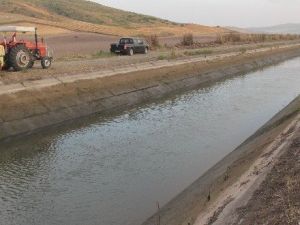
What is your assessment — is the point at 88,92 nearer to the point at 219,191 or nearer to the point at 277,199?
the point at 219,191

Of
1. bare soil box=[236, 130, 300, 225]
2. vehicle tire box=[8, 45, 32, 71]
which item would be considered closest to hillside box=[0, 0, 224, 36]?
vehicle tire box=[8, 45, 32, 71]

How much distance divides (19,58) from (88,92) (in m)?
4.37

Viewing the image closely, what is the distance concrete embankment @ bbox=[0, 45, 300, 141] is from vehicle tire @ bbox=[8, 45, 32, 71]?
7.01ft

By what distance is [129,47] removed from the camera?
50.1 metres

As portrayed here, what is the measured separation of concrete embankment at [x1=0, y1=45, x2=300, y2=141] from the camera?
23797 millimetres

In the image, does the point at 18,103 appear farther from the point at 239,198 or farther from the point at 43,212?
the point at 239,198

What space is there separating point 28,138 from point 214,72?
88.4 feet

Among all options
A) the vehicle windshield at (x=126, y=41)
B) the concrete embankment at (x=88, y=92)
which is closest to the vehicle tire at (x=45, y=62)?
the concrete embankment at (x=88, y=92)

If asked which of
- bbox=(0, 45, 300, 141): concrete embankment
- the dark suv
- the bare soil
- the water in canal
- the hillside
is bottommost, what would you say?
the water in canal

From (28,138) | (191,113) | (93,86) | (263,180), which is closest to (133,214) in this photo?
(263,180)

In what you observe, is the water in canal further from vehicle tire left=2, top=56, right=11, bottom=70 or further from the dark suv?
the dark suv

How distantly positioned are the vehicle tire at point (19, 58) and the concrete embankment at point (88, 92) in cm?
214

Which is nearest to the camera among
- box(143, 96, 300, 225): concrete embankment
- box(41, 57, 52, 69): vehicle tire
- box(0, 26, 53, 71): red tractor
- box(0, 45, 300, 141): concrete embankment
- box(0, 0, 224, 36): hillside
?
box(143, 96, 300, 225): concrete embankment

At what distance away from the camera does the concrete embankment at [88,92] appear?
937 inches
